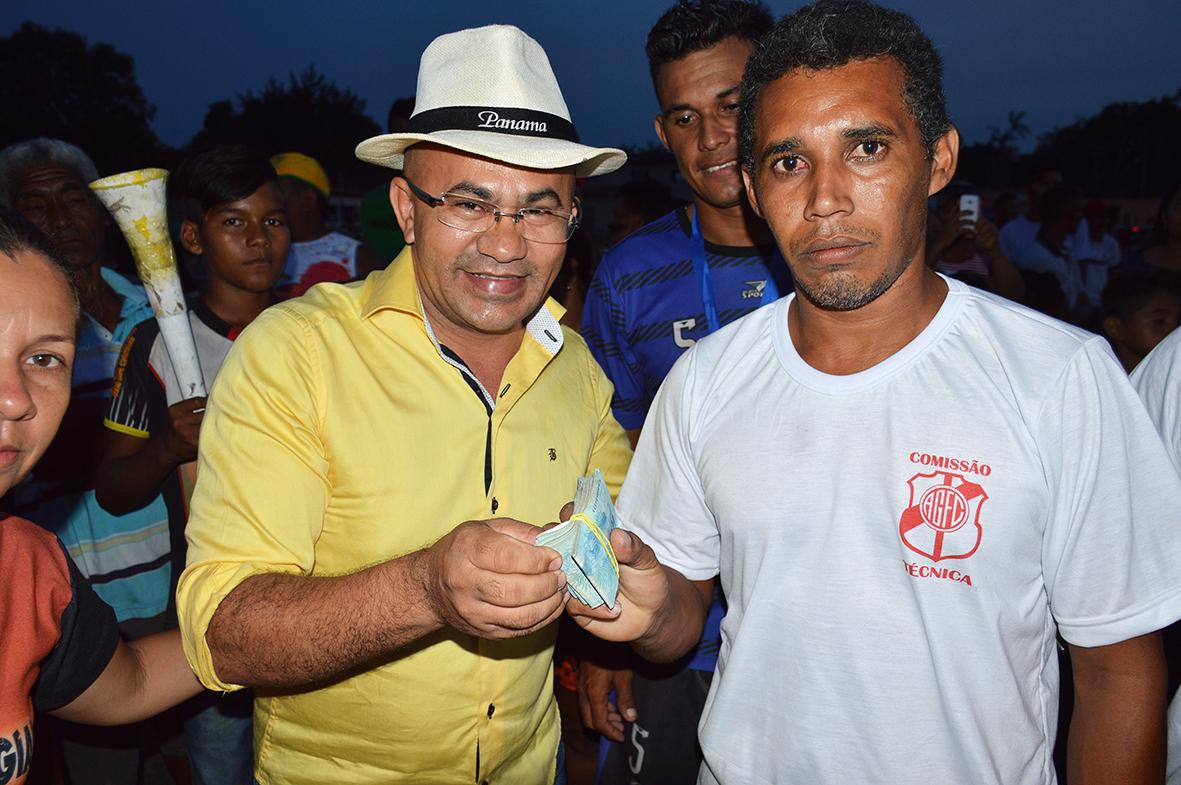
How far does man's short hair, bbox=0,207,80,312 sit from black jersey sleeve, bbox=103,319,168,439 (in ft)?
6.30

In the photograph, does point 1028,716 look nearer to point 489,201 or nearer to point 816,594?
point 816,594

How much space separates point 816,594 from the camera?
2115mm

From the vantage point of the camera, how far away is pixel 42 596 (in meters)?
2.02

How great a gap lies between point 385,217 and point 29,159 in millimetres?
2120

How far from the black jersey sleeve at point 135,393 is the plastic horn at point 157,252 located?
193 millimetres

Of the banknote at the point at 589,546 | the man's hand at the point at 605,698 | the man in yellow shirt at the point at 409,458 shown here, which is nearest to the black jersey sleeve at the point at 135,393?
the man in yellow shirt at the point at 409,458

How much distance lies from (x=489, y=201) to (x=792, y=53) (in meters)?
0.97

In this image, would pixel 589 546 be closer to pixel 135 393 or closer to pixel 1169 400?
pixel 1169 400

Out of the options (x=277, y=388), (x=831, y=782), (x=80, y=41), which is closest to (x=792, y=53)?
(x=277, y=388)

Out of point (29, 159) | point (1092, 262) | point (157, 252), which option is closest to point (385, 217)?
point (29, 159)

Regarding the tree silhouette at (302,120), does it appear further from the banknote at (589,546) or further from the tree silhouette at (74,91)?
the banknote at (589,546)

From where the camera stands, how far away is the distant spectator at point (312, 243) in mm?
6301

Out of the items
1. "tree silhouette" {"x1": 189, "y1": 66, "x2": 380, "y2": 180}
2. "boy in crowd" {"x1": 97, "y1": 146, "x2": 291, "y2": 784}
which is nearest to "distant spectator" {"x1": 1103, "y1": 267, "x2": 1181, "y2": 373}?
"boy in crowd" {"x1": 97, "y1": 146, "x2": 291, "y2": 784}

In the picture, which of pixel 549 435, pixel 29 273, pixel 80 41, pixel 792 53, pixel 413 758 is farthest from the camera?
pixel 80 41
